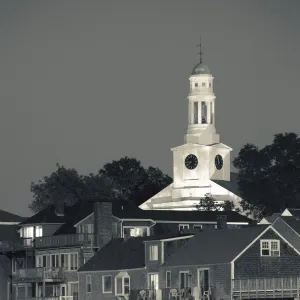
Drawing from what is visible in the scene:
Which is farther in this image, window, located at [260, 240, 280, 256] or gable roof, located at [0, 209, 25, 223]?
gable roof, located at [0, 209, 25, 223]

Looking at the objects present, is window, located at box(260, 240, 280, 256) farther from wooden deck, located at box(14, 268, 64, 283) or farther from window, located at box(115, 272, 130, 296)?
wooden deck, located at box(14, 268, 64, 283)

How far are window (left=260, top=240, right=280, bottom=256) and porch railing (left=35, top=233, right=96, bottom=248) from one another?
21625 mm

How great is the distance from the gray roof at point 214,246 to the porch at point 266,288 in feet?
7.46

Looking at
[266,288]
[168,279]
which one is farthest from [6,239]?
[266,288]

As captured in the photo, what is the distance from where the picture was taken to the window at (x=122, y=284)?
154m

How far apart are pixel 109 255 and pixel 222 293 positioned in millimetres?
17965

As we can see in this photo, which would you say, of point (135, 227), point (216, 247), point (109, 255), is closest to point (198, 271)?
point (216, 247)

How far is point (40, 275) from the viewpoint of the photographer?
16412 cm

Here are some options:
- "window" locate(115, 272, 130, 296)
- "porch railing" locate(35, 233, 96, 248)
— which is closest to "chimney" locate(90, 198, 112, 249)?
"porch railing" locate(35, 233, 96, 248)

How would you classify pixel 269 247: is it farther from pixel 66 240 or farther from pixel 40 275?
pixel 40 275

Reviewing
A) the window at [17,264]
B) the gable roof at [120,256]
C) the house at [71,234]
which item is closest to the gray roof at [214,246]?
the gable roof at [120,256]

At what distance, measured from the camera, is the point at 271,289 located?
141 metres

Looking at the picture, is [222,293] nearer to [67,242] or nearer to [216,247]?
[216,247]

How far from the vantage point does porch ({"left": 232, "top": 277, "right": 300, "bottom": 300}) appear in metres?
140
